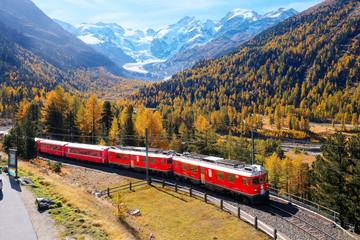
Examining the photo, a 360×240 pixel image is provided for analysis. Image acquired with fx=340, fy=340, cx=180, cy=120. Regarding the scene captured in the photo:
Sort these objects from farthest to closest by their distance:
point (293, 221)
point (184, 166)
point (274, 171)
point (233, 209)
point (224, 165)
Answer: point (274, 171), point (184, 166), point (224, 165), point (233, 209), point (293, 221)

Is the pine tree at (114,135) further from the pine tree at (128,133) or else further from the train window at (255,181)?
the train window at (255,181)

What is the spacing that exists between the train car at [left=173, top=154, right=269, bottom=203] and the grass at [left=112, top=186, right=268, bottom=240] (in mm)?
3975

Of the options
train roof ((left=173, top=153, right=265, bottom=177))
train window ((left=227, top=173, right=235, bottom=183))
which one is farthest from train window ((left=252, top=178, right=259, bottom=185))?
train window ((left=227, top=173, right=235, bottom=183))

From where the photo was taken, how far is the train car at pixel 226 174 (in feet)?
119

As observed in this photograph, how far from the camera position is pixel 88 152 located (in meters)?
61.3

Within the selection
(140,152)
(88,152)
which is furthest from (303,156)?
(140,152)

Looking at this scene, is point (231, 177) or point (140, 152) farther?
point (140, 152)

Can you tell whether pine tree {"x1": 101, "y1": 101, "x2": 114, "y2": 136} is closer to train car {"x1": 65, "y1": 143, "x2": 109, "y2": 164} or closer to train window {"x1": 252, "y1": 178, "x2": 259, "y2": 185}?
train car {"x1": 65, "y1": 143, "x2": 109, "y2": 164}

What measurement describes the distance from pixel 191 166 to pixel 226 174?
6751 millimetres

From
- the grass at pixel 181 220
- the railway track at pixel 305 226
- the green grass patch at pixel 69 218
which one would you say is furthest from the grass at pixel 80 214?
the railway track at pixel 305 226

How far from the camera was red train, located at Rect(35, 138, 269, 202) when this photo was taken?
3669cm

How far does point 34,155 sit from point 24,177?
22951 mm

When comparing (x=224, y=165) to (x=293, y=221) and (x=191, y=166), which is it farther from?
(x=293, y=221)

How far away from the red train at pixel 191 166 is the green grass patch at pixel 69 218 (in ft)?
54.8
